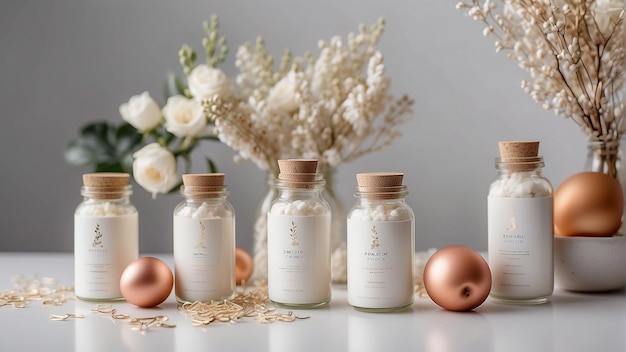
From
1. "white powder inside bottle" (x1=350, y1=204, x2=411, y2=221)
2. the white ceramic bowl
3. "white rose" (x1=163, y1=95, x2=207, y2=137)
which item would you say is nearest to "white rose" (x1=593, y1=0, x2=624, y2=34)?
the white ceramic bowl

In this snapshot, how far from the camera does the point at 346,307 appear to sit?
1118 millimetres

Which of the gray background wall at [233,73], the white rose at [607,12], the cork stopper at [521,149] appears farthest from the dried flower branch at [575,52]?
the gray background wall at [233,73]

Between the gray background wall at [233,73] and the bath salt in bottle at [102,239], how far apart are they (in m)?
0.64

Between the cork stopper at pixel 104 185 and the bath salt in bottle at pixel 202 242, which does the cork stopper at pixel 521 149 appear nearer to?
the bath salt in bottle at pixel 202 242

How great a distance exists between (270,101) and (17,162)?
0.86m

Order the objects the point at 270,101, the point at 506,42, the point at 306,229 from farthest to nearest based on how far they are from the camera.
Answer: the point at 270,101, the point at 506,42, the point at 306,229

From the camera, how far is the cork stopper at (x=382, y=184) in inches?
41.4

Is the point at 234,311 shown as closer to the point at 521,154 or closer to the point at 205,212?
the point at 205,212

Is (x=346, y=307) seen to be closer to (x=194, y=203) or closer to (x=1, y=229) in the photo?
(x=194, y=203)

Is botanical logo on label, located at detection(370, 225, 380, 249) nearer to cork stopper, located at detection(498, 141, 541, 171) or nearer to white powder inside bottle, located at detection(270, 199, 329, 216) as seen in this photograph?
white powder inside bottle, located at detection(270, 199, 329, 216)

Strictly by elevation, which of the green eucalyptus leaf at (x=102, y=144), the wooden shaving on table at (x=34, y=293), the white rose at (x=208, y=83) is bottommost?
the wooden shaving on table at (x=34, y=293)

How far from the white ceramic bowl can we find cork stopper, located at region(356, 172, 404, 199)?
1.02 feet

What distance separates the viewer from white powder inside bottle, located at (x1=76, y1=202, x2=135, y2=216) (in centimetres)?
115

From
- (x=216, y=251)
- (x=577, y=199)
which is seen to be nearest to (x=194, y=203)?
(x=216, y=251)
